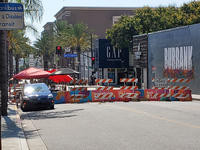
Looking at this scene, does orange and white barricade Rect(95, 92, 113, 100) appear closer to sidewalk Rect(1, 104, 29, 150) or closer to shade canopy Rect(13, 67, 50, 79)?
shade canopy Rect(13, 67, 50, 79)

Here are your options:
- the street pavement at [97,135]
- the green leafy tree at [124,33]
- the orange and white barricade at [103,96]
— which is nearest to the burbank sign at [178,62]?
the orange and white barricade at [103,96]

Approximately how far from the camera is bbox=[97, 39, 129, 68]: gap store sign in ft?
216

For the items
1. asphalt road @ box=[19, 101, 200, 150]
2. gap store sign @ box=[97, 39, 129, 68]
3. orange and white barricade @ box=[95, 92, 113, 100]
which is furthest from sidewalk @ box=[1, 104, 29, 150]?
gap store sign @ box=[97, 39, 129, 68]

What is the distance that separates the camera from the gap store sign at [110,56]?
2594 inches

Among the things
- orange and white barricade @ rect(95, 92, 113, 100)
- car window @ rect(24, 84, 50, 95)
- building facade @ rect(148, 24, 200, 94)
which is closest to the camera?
car window @ rect(24, 84, 50, 95)

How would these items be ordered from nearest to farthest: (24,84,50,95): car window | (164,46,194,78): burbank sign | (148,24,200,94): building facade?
(24,84,50,95): car window → (148,24,200,94): building facade → (164,46,194,78): burbank sign

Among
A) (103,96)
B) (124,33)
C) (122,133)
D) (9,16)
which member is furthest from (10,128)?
(124,33)

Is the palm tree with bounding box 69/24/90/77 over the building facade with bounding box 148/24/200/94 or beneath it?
over

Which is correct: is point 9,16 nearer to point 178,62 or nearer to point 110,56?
point 178,62

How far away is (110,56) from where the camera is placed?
66.1 m

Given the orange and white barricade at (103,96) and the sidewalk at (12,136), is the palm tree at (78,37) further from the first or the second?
the sidewalk at (12,136)

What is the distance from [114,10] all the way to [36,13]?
86812 mm

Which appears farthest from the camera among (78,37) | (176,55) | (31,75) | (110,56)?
(78,37)

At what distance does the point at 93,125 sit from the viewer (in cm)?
1398
